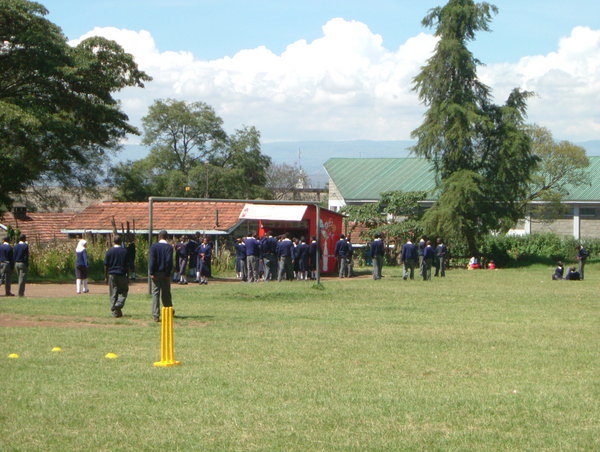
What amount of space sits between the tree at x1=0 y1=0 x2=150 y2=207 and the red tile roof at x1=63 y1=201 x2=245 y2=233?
6511 mm

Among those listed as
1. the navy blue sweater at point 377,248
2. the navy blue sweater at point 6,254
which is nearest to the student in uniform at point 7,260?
the navy blue sweater at point 6,254

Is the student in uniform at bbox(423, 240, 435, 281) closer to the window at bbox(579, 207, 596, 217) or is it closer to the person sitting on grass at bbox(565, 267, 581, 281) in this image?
the person sitting on grass at bbox(565, 267, 581, 281)

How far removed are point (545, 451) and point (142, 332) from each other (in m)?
9.61

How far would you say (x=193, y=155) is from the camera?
72125 mm

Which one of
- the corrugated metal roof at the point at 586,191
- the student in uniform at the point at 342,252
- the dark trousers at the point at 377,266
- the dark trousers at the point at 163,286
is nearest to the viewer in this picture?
the dark trousers at the point at 163,286

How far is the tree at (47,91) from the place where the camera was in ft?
98.2

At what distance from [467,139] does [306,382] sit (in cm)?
4071

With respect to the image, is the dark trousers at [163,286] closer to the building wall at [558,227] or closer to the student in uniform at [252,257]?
the student in uniform at [252,257]

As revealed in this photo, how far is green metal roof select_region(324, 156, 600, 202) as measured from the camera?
65613mm

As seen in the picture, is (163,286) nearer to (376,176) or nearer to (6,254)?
(6,254)

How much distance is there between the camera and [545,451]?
6.76 metres

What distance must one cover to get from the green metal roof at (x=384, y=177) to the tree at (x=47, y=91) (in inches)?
1396

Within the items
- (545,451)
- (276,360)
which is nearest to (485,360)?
(276,360)

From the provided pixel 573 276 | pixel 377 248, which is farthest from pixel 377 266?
pixel 573 276
